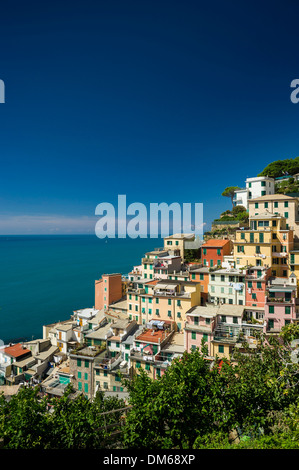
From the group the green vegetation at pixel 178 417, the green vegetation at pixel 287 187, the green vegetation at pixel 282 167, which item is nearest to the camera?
the green vegetation at pixel 178 417

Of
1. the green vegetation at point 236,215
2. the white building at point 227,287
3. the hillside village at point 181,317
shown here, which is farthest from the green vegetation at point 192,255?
the white building at point 227,287

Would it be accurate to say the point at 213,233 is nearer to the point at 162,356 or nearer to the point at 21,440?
the point at 162,356

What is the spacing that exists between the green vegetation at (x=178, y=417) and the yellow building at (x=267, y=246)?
19.4 metres

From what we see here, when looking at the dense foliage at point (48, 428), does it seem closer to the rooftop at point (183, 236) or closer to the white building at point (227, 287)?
the white building at point (227, 287)

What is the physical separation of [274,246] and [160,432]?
25358 millimetres

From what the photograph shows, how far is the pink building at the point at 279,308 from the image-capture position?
72.2ft

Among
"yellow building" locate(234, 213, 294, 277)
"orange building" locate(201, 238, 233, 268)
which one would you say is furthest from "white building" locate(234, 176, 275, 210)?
"yellow building" locate(234, 213, 294, 277)

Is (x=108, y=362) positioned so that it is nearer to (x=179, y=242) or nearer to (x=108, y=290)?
(x=108, y=290)

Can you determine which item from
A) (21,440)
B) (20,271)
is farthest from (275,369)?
(20,271)

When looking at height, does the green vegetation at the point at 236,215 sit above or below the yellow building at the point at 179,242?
above

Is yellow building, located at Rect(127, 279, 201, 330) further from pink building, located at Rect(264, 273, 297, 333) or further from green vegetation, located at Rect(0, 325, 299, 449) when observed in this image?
green vegetation, located at Rect(0, 325, 299, 449)

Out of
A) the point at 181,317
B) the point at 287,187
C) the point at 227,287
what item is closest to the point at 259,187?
the point at 287,187

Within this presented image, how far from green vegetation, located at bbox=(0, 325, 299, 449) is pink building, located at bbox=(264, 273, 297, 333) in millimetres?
12071

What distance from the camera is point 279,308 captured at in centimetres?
2233
